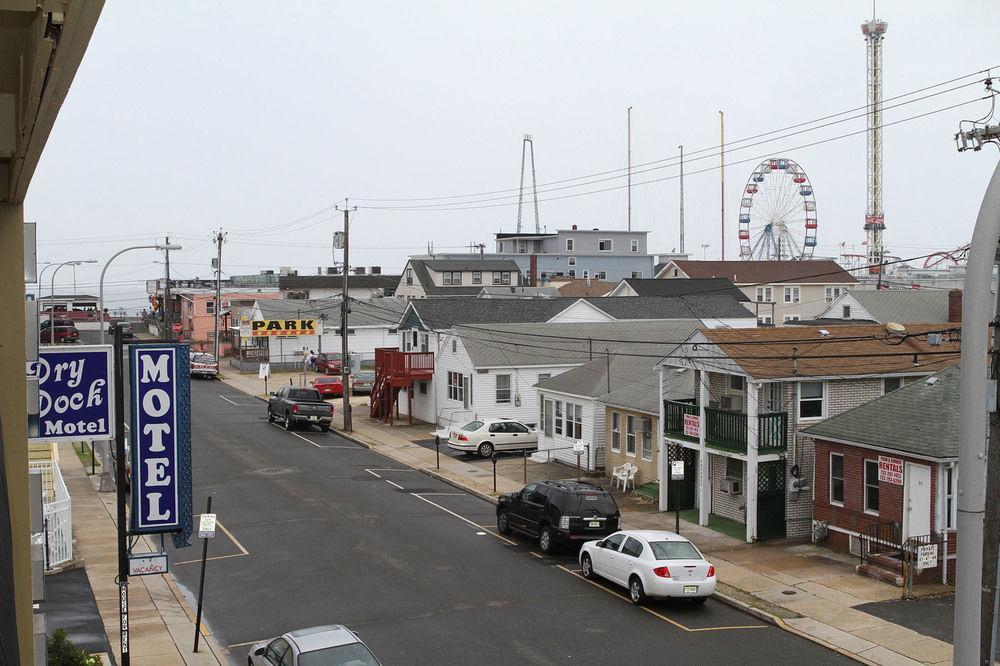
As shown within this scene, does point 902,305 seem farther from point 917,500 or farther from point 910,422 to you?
point 917,500

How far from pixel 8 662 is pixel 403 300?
81574 millimetres

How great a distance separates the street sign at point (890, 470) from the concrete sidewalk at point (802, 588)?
7.55 feet

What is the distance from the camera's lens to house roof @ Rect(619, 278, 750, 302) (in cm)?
8094

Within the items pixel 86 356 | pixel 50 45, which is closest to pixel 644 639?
pixel 86 356

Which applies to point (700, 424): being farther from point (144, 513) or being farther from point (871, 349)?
point (144, 513)

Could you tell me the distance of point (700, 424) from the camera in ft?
92.8

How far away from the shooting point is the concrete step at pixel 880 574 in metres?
22.0

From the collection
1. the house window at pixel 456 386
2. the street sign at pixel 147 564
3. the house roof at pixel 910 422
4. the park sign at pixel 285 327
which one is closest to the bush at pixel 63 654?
the street sign at pixel 147 564

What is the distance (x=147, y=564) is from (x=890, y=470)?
16544 mm

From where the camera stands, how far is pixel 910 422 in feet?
78.2

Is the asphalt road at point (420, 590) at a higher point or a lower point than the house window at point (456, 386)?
lower

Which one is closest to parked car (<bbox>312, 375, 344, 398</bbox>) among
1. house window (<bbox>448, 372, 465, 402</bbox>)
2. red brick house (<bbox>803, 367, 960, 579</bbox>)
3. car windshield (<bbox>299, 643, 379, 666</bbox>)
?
house window (<bbox>448, 372, 465, 402</bbox>)

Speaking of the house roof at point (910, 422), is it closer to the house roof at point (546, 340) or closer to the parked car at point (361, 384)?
the house roof at point (546, 340)

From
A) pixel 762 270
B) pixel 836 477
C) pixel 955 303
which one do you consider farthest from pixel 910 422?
pixel 762 270
